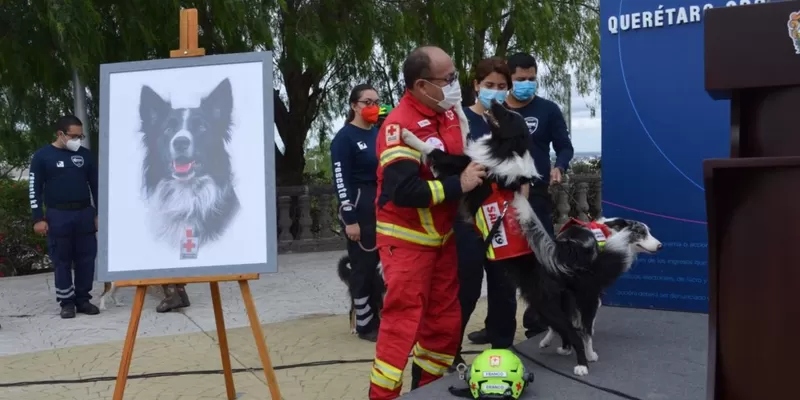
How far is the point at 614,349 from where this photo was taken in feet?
15.3

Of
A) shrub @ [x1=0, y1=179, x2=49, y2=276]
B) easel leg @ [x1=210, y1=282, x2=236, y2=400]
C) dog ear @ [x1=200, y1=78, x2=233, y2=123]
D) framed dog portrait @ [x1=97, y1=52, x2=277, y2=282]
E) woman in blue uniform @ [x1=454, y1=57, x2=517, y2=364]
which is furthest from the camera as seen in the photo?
shrub @ [x1=0, y1=179, x2=49, y2=276]

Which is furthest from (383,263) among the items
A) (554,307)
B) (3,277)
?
(3,277)

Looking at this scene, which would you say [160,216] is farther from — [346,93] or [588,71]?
[588,71]

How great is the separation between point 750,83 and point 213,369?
149 inches

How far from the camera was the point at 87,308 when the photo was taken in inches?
278

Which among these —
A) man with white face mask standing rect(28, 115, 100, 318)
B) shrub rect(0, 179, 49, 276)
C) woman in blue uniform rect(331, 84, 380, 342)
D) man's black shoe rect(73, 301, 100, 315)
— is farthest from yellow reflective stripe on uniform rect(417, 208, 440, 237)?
shrub rect(0, 179, 49, 276)

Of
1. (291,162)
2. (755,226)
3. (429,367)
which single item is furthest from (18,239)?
(755,226)

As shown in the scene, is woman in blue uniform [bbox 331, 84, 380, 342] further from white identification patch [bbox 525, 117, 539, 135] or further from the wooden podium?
the wooden podium

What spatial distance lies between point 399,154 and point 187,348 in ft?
9.78

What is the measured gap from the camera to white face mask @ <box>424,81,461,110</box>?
11.5 ft

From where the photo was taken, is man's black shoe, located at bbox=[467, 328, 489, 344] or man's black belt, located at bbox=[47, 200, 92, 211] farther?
man's black belt, located at bbox=[47, 200, 92, 211]

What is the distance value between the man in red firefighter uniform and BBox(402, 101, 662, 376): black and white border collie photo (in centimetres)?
10

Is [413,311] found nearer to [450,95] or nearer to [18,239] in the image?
[450,95]

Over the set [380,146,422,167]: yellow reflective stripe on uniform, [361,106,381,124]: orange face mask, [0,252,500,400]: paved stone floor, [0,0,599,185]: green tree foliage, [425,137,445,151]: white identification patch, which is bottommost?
[0,252,500,400]: paved stone floor
